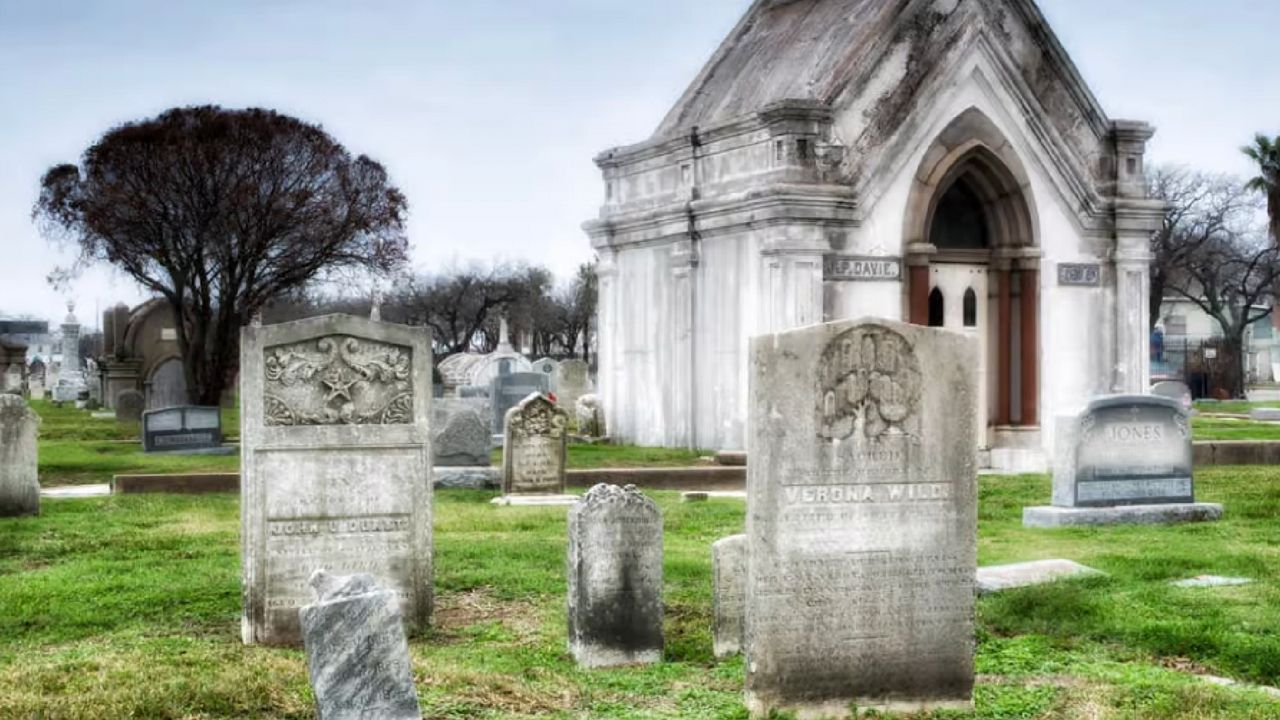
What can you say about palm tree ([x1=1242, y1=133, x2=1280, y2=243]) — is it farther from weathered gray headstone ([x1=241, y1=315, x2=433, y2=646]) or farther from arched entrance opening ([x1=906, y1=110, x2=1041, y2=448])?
weathered gray headstone ([x1=241, y1=315, x2=433, y2=646])

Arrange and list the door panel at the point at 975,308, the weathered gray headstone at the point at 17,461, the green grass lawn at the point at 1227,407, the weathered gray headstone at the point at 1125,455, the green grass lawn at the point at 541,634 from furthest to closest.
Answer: the green grass lawn at the point at 1227,407 < the door panel at the point at 975,308 < the weathered gray headstone at the point at 17,461 < the weathered gray headstone at the point at 1125,455 < the green grass lawn at the point at 541,634

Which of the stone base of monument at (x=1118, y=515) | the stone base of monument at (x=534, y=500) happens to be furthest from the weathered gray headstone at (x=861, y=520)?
the stone base of monument at (x=534, y=500)

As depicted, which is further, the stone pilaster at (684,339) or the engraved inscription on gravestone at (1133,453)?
the stone pilaster at (684,339)

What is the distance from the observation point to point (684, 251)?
2480 cm

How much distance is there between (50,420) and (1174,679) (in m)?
36.0

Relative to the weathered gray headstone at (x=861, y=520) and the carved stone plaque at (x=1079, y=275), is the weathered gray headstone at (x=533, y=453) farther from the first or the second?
the weathered gray headstone at (x=861, y=520)

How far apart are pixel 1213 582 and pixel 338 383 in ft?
19.9

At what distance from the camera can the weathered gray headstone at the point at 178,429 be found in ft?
89.1

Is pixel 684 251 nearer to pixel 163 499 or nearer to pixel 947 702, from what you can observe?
pixel 163 499

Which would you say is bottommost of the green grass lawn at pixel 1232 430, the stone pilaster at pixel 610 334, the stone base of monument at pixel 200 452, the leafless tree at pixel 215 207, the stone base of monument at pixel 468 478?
the stone base of monument at pixel 468 478

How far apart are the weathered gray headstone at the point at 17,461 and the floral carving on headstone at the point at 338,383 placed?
794 cm

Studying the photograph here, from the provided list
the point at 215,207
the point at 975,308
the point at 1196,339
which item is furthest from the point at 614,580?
the point at 1196,339

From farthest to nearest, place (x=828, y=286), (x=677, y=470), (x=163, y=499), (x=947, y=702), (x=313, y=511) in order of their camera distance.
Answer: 1. (x=828, y=286)
2. (x=677, y=470)
3. (x=163, y=499)
4. (x=313, y=511)
5. (x=947, y=702)

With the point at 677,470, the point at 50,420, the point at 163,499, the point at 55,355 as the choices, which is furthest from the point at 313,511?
the point at 55,355
